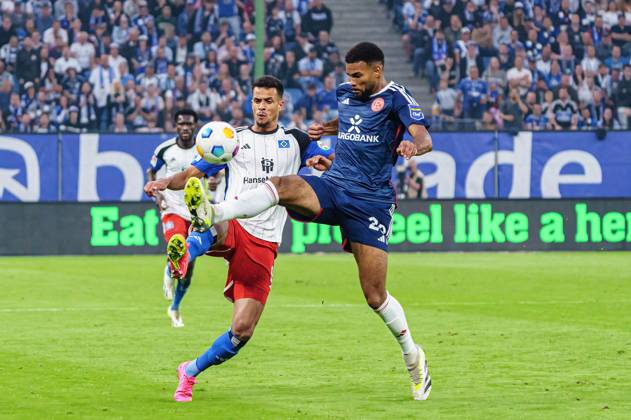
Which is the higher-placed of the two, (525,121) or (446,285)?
(525,121)

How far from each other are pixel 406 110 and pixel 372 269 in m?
1.07

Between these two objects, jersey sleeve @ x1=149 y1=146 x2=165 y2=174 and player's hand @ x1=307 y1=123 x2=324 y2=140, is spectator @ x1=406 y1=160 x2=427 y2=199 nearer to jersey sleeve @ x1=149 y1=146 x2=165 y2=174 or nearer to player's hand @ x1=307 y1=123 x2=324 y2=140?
jersey sleeve @ x1=149 y1=146 x2=165 y2=174

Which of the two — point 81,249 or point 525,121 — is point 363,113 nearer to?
point 81,249

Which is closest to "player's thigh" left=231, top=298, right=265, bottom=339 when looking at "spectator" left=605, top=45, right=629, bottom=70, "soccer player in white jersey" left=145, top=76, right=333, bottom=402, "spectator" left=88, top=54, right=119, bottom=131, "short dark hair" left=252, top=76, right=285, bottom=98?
"soccer player in white jersey" left=145, top=76, right=333, bottom=402

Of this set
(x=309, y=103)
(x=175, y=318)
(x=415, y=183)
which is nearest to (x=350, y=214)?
(x=175, y=318)

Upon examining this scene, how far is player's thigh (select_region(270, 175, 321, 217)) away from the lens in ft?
27.3

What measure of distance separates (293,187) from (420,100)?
73.5 ft

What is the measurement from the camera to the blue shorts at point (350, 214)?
28.1ft

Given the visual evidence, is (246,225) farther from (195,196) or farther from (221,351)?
(195,196)

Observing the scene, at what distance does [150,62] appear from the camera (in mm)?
28625

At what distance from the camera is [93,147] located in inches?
1000

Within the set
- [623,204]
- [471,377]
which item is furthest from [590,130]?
[471,377]

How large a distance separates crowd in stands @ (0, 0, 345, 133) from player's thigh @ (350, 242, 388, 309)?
17802 mm

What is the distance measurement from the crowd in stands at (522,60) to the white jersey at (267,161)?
18071 mm
